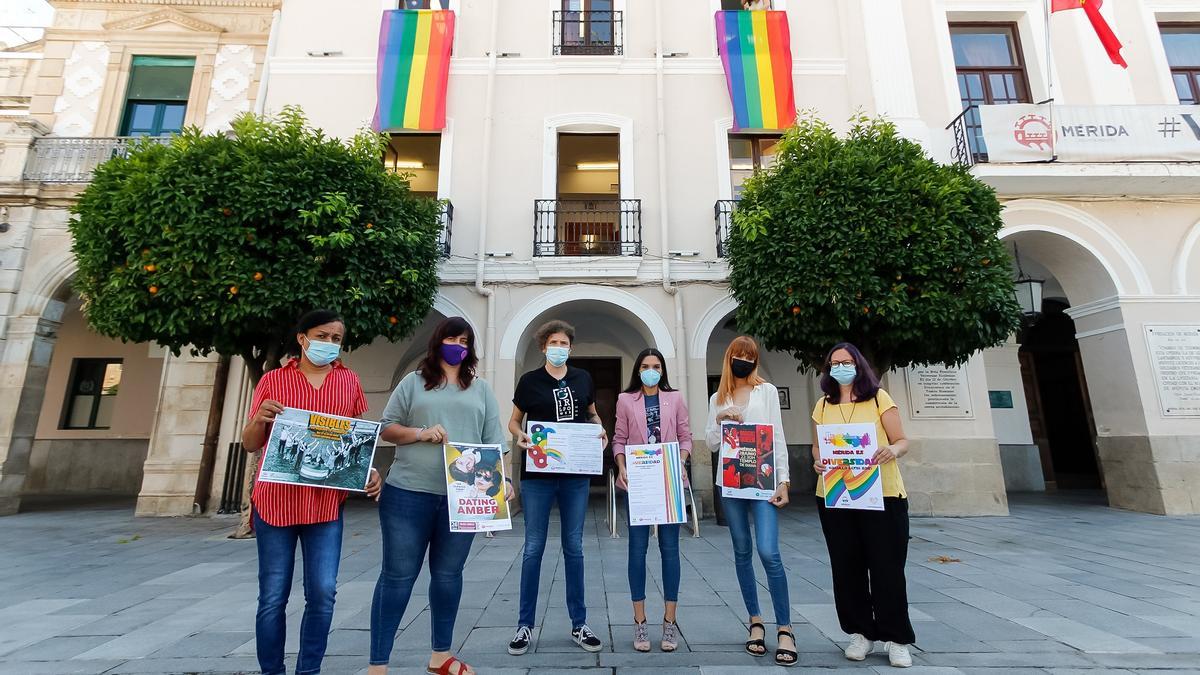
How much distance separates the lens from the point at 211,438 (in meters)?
8.59

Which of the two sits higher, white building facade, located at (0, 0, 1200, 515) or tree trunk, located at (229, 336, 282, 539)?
white building facade, located at (0, 0, 1200, 515)

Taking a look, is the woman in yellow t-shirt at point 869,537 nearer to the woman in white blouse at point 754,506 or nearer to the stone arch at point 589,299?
the woman in white blouse at point 754,506

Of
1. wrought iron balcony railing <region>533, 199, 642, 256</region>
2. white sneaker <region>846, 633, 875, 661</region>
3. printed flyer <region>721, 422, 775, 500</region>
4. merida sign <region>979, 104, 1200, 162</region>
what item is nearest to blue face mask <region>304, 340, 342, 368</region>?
printed flyer <region>721, 422, 775, 500</region>

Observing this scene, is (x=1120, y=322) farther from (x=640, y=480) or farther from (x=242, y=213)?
(x=242, y=213)

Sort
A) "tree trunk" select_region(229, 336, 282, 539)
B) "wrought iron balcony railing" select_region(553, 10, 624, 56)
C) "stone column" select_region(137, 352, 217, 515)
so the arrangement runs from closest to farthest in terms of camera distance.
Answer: "tree trunk" select_region(229, 336, 282, 539)
"stone column" select_region(137, 352, 217, 515)
"wrought iron balcony railing" select_region(553, 10, 624, 56)

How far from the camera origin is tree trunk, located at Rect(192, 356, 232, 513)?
27.6 ft

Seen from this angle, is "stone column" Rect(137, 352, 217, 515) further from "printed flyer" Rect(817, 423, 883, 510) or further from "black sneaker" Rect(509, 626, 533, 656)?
"printed flyer" Rect(817, 423, 883, 510)

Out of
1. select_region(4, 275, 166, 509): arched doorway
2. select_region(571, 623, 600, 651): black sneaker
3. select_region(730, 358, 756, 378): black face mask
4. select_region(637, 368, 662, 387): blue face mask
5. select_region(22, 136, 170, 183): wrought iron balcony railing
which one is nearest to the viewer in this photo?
select_region(571, 623, 600, 651): black sneaker

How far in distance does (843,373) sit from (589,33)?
30.8ft

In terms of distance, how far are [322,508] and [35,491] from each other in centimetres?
1511

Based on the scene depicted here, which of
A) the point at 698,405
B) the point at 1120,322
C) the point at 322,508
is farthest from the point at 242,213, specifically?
the point at 1120,322

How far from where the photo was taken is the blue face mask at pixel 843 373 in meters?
3.03

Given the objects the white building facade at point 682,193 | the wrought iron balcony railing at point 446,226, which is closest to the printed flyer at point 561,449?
the white building facade at point 682,193

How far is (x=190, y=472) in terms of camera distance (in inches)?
334
